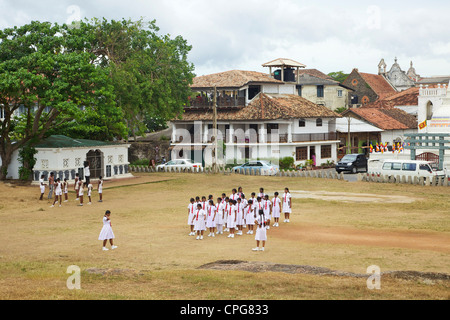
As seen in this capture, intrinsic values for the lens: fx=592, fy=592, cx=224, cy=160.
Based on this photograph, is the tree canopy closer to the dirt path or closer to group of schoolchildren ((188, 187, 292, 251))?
group of schoolchildren ((188, 187, 292, 251))

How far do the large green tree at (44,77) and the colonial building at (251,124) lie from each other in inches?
712

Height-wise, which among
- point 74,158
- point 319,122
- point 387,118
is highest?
point 387,118

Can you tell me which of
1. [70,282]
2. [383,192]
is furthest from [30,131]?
[70,282]

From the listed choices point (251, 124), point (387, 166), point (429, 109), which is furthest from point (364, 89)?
point (387, 166)

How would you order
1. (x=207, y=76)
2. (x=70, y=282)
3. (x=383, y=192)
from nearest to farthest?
(x=70, y=282), (x=383, y=192), (x=207, y=76)

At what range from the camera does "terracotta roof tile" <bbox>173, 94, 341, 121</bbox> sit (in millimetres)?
59122

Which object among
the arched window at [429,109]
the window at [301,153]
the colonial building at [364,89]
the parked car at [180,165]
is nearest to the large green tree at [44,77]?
the parked car at [180,165]

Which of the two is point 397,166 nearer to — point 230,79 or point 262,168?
point 262,168

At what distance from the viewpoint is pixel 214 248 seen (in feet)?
70.7

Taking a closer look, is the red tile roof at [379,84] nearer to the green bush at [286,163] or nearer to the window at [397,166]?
the green bush at [286,163]

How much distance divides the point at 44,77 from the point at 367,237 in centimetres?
2517

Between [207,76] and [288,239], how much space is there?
4738cm

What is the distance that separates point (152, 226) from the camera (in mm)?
26562
